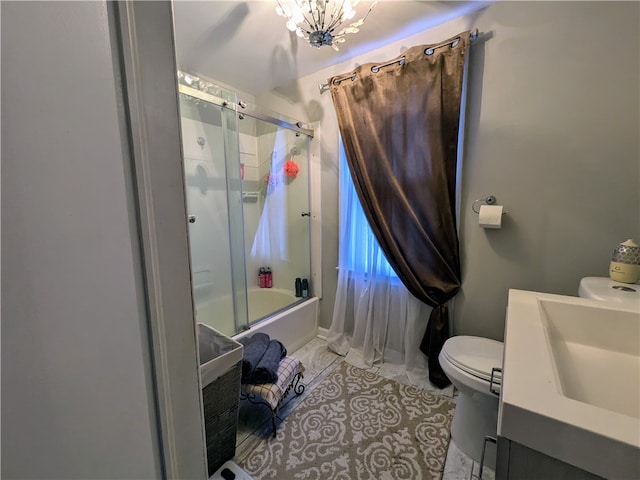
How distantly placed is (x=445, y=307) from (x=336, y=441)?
1.10m

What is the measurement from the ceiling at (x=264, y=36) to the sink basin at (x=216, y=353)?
1.90m

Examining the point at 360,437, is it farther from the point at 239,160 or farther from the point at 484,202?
the point at 239,160

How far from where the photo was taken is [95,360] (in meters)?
0.53

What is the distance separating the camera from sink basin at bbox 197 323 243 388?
109 cm

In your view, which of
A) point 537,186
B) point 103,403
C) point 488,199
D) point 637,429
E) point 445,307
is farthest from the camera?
point 445,307

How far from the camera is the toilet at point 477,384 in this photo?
117cm

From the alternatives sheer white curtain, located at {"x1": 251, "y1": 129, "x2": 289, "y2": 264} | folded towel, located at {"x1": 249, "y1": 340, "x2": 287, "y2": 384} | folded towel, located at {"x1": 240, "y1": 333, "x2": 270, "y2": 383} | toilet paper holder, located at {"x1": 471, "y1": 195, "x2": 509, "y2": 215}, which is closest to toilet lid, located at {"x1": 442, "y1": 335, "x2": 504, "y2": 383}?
toilet paper holder, located at {"x1": 471, "y1": 195, "x2": 509, "y2": 215}

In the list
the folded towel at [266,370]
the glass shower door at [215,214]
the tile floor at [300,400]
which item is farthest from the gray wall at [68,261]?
the glass shower door at [215,214]

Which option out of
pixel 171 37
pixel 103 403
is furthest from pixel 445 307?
pixel 171 37

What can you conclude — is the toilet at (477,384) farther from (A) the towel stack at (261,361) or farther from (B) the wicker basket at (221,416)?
(B) the wicker basket at (221,416)

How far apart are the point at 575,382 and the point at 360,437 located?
1078 mm

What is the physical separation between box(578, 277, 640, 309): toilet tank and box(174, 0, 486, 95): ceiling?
5.59ft

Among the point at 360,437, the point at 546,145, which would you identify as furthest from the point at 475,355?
the point at 546,145

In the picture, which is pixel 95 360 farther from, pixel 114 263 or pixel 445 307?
pixel 445 307
